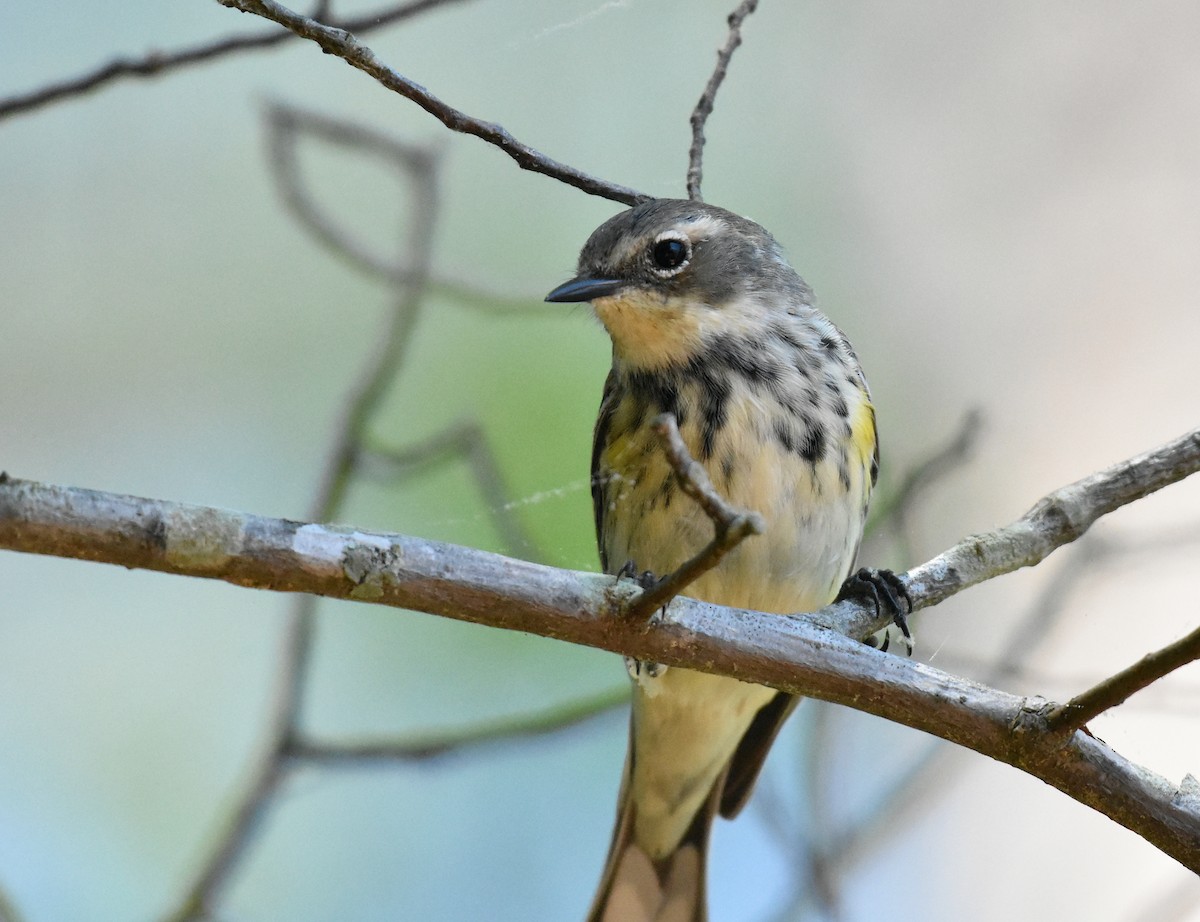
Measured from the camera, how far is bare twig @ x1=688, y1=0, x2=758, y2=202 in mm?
2463

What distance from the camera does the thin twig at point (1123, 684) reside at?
133 centimetres

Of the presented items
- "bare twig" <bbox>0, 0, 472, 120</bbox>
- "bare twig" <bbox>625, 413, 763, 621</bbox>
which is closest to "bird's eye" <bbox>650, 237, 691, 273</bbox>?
"bare twig" <bbox>0, 0, 472, 120</bbox>

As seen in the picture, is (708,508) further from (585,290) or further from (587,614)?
(585,290)

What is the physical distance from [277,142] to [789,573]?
183 centimetres

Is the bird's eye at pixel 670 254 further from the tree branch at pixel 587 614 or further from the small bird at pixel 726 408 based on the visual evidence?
the tree branch at pixel 587 614

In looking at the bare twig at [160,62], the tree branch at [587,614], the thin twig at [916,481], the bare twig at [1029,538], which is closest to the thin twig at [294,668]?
the bare twig at [160,62]

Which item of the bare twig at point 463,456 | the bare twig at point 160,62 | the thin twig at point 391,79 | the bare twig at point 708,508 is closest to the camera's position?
the bare twig at point 708,508

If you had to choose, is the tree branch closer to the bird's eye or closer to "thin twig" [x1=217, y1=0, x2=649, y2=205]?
"thin twig" [x1=217, y1=0, x2=649, y2=205]

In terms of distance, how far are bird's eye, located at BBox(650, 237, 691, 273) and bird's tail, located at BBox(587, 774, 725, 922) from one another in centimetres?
137

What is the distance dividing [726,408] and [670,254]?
344mm

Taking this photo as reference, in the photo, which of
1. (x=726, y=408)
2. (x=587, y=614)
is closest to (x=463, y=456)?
(x=726, y=408)

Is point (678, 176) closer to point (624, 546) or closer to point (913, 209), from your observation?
point (913, 209)

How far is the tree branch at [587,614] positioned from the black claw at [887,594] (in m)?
0.47

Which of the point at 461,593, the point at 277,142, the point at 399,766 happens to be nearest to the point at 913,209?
the point at 277,142
